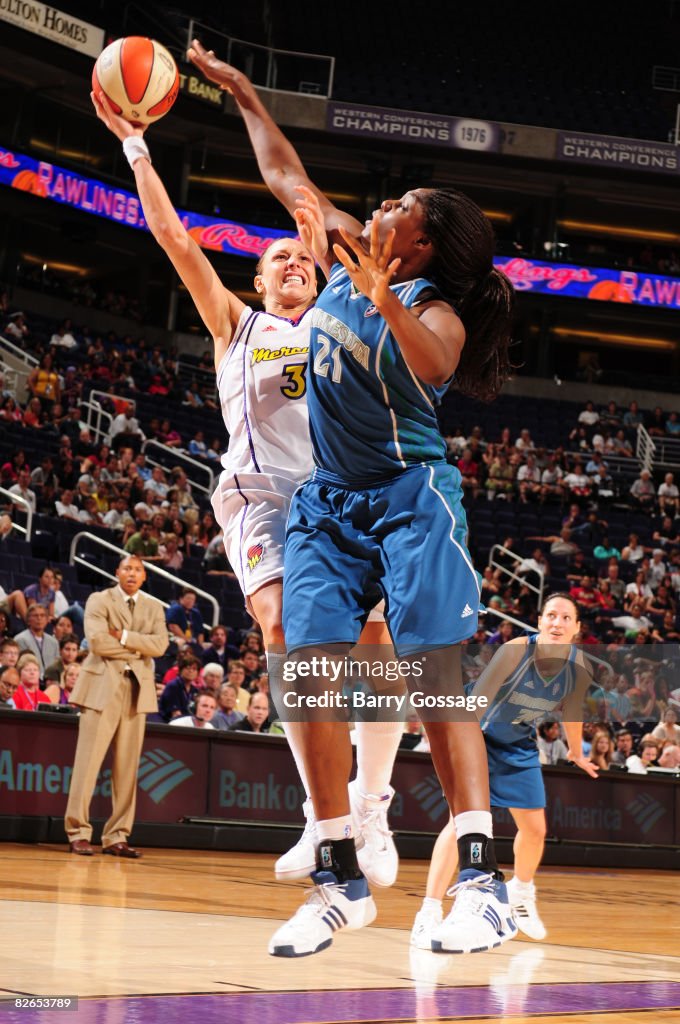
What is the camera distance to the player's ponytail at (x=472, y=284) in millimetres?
3504

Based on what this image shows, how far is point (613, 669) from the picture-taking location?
12898 mm

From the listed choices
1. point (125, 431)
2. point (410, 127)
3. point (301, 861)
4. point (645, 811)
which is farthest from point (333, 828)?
point (410, 127)

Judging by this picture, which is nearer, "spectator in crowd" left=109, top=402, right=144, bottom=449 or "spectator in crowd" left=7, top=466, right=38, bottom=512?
"spectator in crowd" left=7, top=466, right=38, bottom=512

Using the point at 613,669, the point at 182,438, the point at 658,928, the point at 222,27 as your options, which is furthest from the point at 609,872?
the point at 222,27

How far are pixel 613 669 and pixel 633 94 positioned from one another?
22.4m

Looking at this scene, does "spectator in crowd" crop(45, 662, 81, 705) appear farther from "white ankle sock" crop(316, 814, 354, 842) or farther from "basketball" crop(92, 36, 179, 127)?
"white ankle sock" crop(316, 814, 354, 842)

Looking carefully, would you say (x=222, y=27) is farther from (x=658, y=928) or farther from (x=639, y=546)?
(x=658, y=928)

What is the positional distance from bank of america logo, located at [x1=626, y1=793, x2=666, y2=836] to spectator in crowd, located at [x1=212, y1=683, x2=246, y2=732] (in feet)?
13.9

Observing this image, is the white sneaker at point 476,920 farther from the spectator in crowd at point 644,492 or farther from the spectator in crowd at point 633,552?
the spectator in crowd at point 644,492

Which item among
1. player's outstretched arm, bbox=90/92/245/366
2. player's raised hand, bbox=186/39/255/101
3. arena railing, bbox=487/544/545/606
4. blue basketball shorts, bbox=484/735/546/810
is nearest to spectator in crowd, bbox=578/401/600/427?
arena railing, bbox=487/544/545/606

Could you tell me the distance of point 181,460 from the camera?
19.8 metres

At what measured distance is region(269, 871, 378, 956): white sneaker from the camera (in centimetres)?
317

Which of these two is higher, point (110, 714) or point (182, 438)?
point (182, 438)

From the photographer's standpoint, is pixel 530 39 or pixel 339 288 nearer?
pixel 339 288
